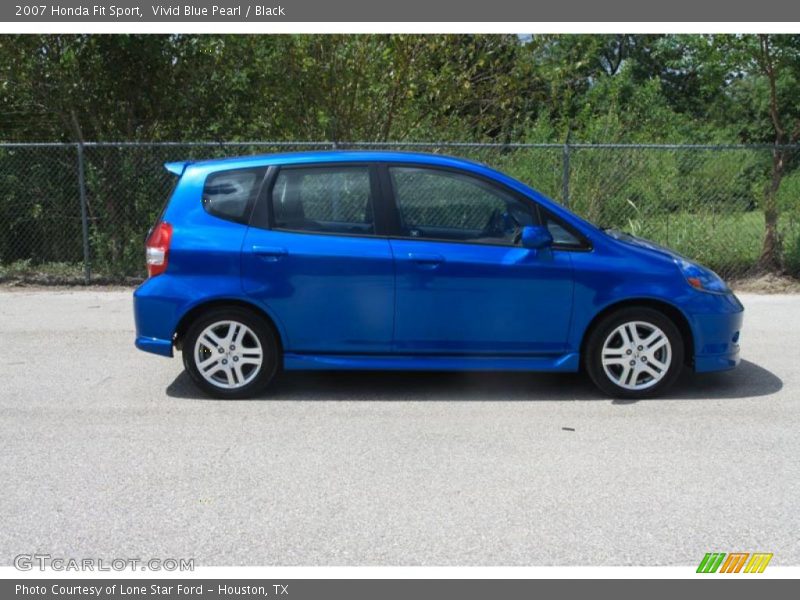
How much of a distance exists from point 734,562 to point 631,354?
2.46 meters

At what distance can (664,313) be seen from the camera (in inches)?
247

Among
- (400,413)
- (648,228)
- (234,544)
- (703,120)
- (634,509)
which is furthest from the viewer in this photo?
(703,120)

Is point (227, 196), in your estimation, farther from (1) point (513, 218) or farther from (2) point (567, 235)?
(2) point (567, 235)

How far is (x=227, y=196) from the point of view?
248 inches

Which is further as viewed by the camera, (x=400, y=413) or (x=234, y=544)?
(x=400, y=413)

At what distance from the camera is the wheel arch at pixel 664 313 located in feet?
20.3

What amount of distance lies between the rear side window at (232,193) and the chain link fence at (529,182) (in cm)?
503

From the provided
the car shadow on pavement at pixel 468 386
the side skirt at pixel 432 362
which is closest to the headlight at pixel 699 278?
the car shadow on pavement at pixel 468 386

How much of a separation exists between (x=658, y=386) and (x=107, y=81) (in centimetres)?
856

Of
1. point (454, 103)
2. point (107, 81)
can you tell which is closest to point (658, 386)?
point (454, 103)

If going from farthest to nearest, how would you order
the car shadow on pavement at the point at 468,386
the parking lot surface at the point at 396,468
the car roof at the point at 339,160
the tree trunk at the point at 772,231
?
1. the tree trunk at the point at 772,231
2. the car shadow on pavement at the point at 468,386
3. the car roof at the point at 339,160
4. the parking lot surface at the point at 396,468

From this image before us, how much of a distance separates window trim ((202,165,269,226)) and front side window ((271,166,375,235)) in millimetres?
108

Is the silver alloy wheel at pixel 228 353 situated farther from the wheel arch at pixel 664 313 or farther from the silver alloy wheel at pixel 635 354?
the silver alloy wheel at pixel 635 354

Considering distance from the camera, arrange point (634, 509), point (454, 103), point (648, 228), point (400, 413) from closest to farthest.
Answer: point (634, 509) < point (400, 413) < point (648, 228) < point (454, 103)
